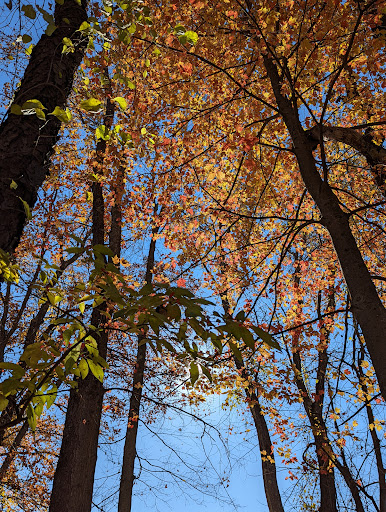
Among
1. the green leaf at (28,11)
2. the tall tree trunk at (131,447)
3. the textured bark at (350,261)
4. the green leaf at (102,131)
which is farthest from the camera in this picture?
the tall tree trunk at (131,447)

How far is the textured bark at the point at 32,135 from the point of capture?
7.79 feet

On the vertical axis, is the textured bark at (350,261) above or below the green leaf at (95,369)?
above

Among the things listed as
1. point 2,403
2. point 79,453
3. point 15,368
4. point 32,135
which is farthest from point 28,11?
point 79,453

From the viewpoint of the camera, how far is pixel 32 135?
103 inches

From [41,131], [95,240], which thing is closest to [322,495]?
[95,240]

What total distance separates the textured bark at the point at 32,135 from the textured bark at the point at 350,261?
212 cm

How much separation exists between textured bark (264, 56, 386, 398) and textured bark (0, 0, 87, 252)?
2.12 meters

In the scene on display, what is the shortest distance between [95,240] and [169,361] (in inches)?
246

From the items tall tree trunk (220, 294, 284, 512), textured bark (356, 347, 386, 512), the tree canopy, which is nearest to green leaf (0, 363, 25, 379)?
the tree canopy

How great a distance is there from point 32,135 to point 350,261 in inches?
98.4

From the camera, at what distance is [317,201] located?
3.32 meters

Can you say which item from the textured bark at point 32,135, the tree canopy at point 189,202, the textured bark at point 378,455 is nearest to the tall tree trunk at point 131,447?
the tree canopy at point 189,202

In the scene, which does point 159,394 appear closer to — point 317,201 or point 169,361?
Result: point 169,361

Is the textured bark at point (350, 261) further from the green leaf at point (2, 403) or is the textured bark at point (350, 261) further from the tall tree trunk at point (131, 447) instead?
the tall tree trunk at point (131, 447)
